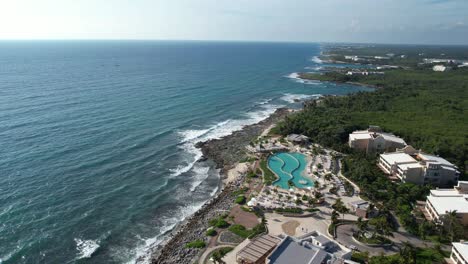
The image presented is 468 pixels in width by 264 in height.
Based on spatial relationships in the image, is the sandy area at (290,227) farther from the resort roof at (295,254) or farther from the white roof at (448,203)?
the white roof at (448,203)

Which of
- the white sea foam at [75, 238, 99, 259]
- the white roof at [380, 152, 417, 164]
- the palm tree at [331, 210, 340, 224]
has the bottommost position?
the white sea foam at [75, 238, 99, 259]

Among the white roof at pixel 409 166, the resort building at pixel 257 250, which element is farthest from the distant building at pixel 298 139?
the resort building at pixel 257 250

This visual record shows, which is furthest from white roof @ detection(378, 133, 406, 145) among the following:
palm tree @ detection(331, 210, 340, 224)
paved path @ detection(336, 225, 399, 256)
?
paved path @ detection(336, 225, 399, 256)

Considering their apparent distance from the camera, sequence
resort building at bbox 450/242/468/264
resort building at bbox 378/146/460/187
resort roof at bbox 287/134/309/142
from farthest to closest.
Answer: resort roof at bbox 287/134/309/142
resort building at bbox 378/146/460/187
resort building at bbox 450/242/468/264

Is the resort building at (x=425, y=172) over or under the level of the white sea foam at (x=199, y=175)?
over

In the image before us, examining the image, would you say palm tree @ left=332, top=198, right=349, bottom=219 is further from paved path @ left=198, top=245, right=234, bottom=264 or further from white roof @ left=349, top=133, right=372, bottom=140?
white roof @ left=349, top=133, right=372, bottom=140

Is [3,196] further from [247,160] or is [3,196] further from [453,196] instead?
[453,196]
